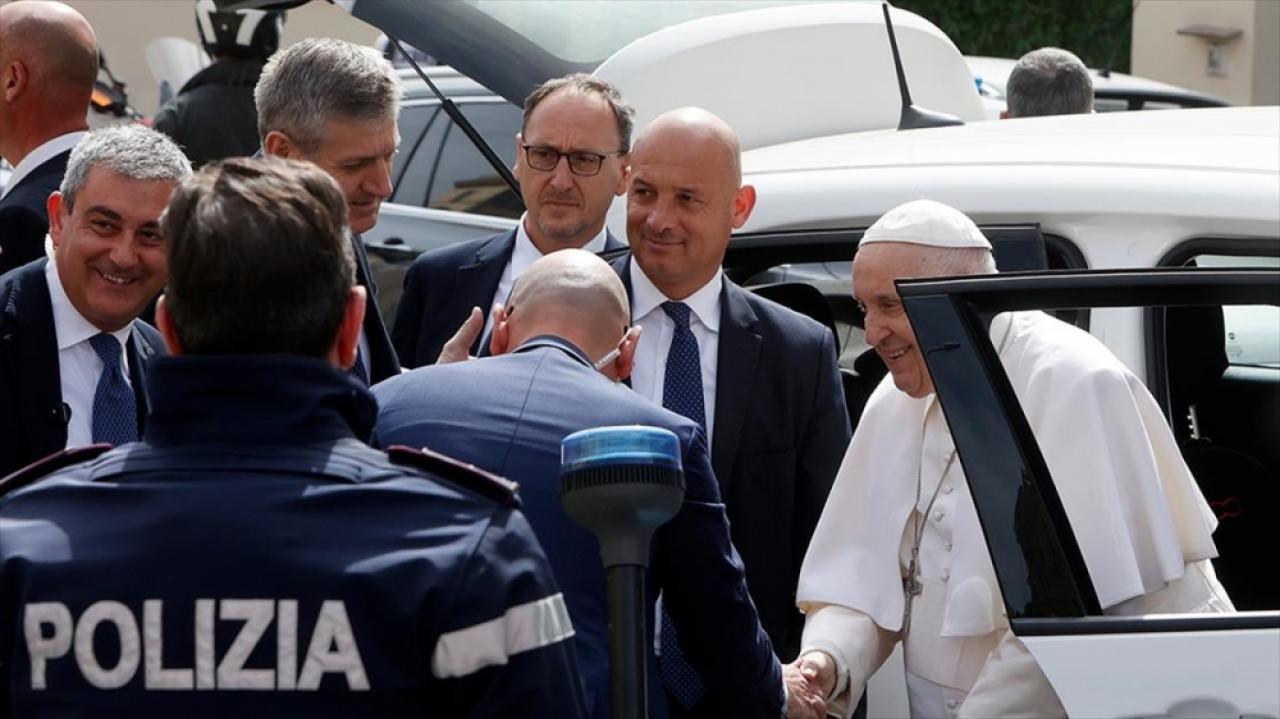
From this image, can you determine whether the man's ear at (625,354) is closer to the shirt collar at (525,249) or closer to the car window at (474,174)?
the shirt collar at (525,249)

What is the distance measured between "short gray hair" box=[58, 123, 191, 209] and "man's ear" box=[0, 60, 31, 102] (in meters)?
1.26

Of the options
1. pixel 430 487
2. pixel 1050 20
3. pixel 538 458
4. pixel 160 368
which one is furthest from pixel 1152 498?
pixel 1050 20

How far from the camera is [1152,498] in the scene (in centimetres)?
307

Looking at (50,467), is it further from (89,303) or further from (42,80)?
(42,80)

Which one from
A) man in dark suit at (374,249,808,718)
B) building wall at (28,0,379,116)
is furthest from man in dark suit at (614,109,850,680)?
building wall at (28,0,379,116)

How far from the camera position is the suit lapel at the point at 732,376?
13.1ft

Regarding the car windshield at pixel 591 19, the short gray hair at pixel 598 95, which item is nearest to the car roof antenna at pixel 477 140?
the car windshield at pixel 591 19

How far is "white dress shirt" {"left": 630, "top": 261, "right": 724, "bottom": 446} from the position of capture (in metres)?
4.08

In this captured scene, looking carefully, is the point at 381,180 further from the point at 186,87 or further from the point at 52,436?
the point at 186,87

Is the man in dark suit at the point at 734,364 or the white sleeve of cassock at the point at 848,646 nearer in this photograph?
the white sleeve of cassock at the point at 848,646

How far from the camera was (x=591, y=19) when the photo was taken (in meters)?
5.55

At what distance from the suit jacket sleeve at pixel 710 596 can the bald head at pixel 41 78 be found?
2.35 meters

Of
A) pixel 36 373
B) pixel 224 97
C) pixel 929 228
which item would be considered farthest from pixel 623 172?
pixel 224 97

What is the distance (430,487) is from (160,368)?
0.31 m
